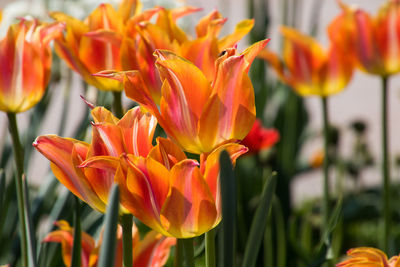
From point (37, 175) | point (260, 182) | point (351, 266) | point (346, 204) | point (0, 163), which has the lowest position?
point (37, 175)

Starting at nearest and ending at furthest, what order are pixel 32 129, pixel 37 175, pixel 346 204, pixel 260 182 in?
pixel 32 129, pixel 260 182, pixel 346 204, pixel 37 175

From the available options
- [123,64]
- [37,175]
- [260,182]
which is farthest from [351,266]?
[37,175]

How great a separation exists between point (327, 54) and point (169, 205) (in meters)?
0.61

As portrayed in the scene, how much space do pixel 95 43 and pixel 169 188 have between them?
216mm

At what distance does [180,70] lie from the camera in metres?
0.35

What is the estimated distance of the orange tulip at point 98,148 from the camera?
341mm

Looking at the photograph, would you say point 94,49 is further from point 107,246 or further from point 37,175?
point 37,175

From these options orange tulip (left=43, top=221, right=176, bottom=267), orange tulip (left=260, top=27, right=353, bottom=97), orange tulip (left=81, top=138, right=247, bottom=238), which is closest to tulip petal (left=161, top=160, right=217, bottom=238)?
orange tulip (left=81, top=138, right=247, bottom=238)

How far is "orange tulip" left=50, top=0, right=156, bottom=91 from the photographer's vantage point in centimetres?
51

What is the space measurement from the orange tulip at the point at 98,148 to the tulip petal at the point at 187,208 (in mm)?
33

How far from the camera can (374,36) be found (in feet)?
2.64

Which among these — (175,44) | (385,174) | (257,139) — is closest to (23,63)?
(175,44)

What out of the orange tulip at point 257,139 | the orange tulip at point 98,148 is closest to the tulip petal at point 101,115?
the orange tulip at point 98,148

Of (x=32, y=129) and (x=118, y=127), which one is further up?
(x=118, y=127)
